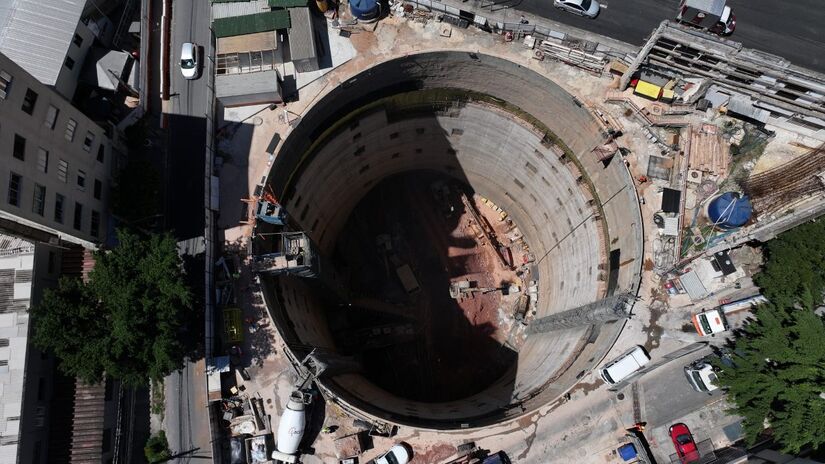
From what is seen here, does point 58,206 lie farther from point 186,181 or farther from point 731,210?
point 731,210

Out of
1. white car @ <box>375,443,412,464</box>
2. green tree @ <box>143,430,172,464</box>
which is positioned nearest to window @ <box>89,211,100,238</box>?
green tree @ <box>143,430,172,464</box>

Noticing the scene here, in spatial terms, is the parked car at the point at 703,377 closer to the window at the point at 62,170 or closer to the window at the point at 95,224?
the window at the point at 95,224

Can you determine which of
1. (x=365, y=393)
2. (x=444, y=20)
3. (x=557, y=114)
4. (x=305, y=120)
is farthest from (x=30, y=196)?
(x=557, y=114)

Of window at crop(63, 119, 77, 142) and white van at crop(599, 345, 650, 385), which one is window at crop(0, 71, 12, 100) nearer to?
window at crop(63, 119, 77, 142)

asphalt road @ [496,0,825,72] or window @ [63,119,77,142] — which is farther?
asphalt road @ [496,0,825,72]

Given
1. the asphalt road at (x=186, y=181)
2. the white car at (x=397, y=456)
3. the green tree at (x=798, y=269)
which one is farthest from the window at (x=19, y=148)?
the green tree at (x=798, y=269)

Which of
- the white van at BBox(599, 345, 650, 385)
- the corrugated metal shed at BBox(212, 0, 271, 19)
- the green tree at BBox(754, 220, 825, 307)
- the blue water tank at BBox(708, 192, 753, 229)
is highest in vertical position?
the corrugated metal shed at BBox(212, 0, 271, 19)
